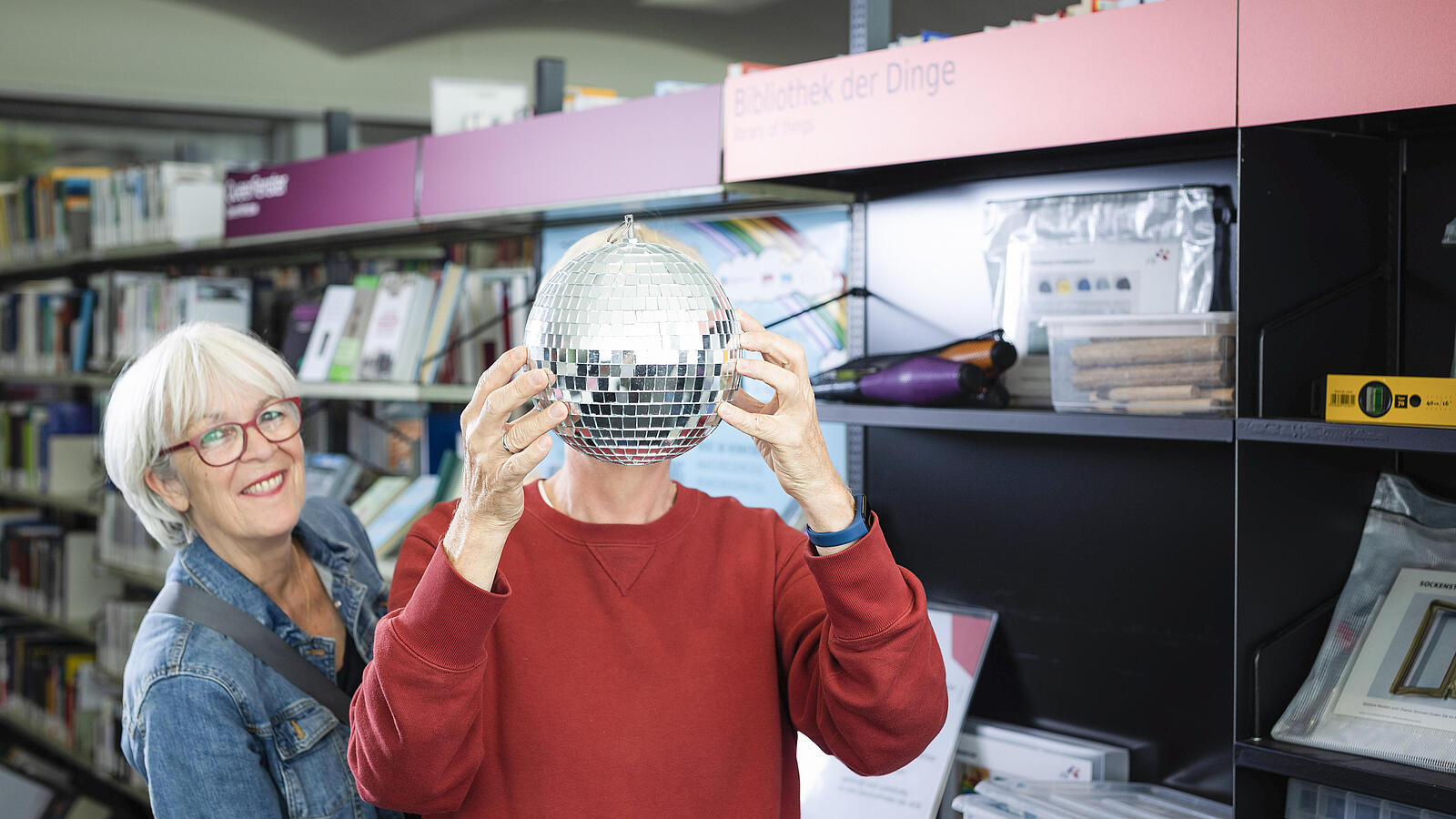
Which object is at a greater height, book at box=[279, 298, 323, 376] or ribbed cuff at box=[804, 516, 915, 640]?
book at box=[279, 298, 323, 376]

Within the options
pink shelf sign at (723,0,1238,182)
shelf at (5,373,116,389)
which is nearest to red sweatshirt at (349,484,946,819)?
pink shelf sign at (723,0,1238,182)

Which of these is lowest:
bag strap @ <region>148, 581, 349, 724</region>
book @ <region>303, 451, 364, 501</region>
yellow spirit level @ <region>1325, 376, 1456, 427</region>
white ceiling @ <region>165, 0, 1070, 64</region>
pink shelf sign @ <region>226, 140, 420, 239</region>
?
bag strap @ <region>148, 581, 349, 724</region>

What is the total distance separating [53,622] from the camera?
191 inches

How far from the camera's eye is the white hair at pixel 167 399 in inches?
70.1

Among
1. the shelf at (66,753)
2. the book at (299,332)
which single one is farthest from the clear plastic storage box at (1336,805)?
the shelf at (66,753)

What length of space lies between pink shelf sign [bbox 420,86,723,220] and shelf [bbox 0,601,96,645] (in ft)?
9.56

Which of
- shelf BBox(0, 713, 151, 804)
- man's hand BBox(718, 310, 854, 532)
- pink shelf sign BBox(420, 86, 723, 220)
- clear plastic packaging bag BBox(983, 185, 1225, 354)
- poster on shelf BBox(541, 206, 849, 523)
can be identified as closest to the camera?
man's hand BBox(718, 310, 854, 532)

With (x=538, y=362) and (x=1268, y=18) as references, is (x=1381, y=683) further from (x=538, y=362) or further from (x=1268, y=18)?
(x=538, y=362)

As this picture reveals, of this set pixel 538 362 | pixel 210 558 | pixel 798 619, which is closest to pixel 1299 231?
pixel 798 619

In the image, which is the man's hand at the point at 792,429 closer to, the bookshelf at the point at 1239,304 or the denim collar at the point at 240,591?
the bookshelf at the point at 1239,304

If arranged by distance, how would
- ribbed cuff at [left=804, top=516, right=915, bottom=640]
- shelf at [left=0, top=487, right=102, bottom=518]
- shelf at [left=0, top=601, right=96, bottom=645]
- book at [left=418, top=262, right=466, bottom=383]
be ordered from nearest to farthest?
ribbed cuff at [left=804, top=516, right=915, bottom=640] < book at [left=418, top=262, right=466, bottom=383] < shelf at [left=0, top=487, right=102, bottom=518] < shelf at [left=0, top=601, right=96, bottom=645]

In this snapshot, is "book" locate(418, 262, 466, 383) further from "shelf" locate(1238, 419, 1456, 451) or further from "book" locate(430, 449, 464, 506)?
"shelf" locate(1238, 419, 1456, 451)

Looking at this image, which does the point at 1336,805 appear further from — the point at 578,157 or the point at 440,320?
the point at 440,320

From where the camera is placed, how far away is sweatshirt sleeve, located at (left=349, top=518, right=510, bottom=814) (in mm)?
1169
